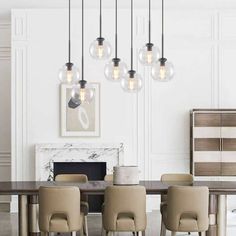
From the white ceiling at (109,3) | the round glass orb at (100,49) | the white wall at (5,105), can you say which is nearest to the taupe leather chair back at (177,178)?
the round glass orb at (100,49)

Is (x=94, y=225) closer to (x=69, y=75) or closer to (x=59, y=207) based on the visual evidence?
(x=59, y=207)

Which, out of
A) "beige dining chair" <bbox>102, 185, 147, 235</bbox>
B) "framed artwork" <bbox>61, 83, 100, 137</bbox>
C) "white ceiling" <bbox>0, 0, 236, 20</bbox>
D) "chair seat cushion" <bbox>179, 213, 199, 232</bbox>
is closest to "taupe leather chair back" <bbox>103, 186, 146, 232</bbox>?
"beige dining chair" <bbox>102, 185, 147, 235</bbox>

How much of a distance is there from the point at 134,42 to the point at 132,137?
1512 millimetres

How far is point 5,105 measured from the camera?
8.95m

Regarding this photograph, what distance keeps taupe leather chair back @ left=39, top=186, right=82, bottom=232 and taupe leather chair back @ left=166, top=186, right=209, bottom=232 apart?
96 centimetres

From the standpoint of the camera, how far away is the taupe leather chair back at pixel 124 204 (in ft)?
17.1

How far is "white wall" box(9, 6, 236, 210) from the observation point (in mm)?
8156

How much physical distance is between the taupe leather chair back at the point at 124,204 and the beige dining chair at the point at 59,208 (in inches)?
12.5

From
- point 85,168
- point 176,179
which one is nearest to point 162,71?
point 176,179

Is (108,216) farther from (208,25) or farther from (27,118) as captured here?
(208,25)

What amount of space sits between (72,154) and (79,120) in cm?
54

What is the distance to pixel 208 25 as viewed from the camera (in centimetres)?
830

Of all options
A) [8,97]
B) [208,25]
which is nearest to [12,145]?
[8,97]

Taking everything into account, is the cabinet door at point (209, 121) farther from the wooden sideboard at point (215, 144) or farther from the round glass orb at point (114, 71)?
the round glass orb at point (114, 71)
